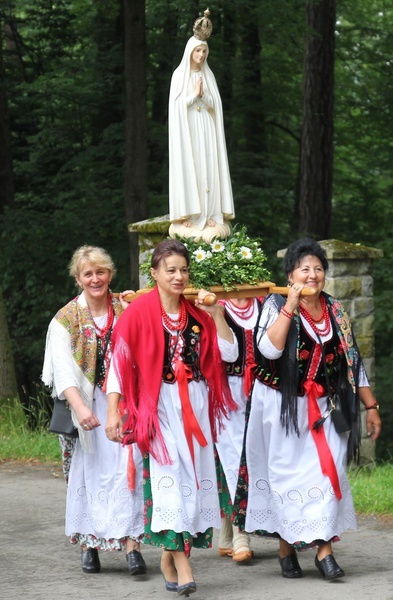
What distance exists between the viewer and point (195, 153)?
8.27 meters

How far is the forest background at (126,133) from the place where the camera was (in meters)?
17.3

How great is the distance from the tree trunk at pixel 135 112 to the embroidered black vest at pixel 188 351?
10.5 metres

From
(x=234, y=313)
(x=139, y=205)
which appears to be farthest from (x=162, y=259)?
(x=139, y=205)

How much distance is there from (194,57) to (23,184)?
485 inches

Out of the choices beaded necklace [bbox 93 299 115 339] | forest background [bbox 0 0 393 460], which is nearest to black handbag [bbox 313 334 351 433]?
beaded necklace [bbox 93 299 115 339]

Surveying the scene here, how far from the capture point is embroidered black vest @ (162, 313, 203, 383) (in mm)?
6352

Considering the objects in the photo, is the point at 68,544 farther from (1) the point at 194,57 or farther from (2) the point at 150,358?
(1) the point at 194,57

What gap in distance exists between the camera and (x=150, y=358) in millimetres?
6293

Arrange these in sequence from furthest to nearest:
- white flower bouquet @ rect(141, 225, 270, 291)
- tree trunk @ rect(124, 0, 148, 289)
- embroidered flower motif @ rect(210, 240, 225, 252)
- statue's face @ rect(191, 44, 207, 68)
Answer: tree trunk @ rect(124, 0, 148, 289) → statue's face @ rect(191, 44, 207, 68) → embroidered flower motif @ rect(210, 240, 225, 252) → white flower bouquet @ rect(141, 225, 270, 291)

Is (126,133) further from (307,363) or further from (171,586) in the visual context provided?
(171,586)

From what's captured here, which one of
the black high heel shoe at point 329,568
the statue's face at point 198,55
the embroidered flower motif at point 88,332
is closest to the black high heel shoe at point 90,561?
the embroidered flower motif at point 88,332

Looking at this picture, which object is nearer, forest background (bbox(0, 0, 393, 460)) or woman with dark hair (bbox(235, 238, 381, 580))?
woman with dark hair (bbox(235, 238, 381, 580))

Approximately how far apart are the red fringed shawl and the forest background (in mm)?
10076

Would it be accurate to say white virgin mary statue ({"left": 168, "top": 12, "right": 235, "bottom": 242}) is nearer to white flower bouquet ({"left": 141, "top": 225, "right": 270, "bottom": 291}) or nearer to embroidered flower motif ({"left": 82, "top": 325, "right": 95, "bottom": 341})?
white flower bouquet ({"left": 141, "top": 225, "right": 270, "bottom": 291})
